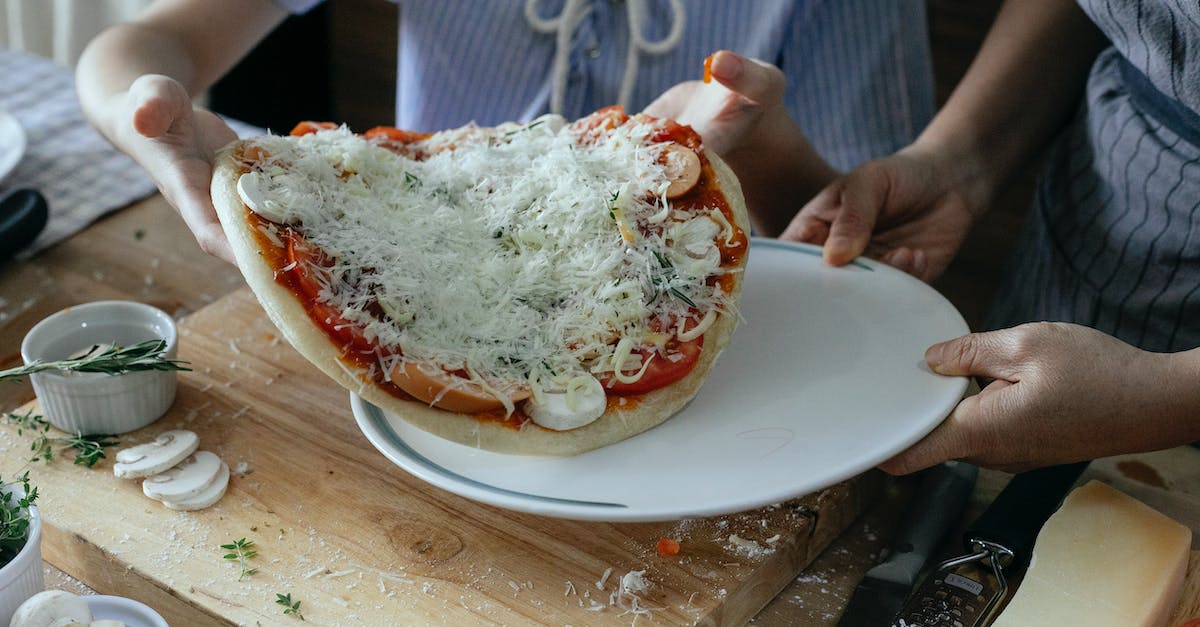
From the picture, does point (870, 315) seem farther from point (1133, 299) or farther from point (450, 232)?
point (450, 232)

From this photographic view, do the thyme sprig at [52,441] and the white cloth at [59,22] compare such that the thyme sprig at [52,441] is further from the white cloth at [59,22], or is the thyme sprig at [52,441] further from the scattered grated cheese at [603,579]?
the white cloth at [59,22]

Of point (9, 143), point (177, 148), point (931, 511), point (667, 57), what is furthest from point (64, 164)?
point (931, 511)

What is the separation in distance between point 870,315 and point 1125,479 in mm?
408

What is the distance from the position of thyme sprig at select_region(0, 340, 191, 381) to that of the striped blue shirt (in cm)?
92

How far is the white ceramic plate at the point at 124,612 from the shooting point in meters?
1.01

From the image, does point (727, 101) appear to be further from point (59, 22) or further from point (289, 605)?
point (59, 22)

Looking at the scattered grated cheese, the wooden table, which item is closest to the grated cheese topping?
the scattered grated cheese

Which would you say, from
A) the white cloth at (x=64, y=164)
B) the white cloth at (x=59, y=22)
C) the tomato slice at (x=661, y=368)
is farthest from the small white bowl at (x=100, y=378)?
the white cloth at (x=59, y=22)

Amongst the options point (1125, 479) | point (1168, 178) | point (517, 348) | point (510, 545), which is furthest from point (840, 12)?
point (510, 545)

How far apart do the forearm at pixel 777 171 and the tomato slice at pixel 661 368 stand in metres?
0.58

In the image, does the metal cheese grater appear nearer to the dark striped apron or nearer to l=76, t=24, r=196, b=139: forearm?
the dark striped apron

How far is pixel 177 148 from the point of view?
1317mm

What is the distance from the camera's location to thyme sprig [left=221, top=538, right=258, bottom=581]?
115cm

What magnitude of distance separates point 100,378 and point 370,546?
17.1 inches
